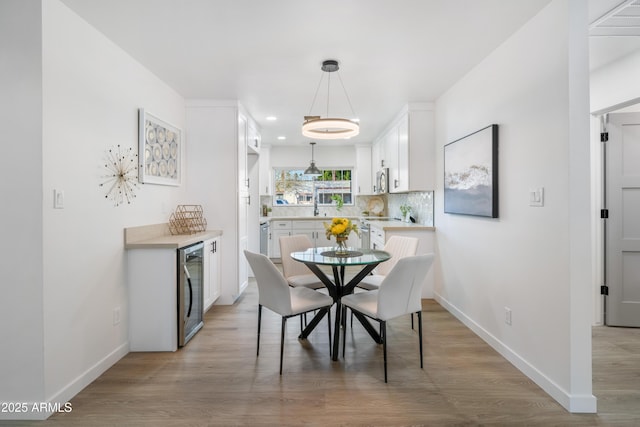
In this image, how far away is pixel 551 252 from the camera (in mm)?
2145

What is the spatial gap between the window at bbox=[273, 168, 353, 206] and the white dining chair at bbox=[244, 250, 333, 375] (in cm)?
499

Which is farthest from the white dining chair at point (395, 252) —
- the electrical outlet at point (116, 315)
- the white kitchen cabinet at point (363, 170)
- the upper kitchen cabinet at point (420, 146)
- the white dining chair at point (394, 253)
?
the white kitchen cabinet at point (363, 170)

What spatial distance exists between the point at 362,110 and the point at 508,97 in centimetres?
219

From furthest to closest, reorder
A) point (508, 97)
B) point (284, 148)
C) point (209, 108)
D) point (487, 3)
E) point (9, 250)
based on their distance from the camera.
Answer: point (284, 148) → point (209, 108) → point (508, 97) → point (487, 3) → point (9, 250)

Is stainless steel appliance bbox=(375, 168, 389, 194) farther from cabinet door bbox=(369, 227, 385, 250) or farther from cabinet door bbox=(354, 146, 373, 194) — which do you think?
cabinet door bbox=(369, 227, 385, 250)

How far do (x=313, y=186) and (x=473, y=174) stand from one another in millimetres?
4801

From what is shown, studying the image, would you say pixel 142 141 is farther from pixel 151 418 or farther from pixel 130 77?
pixel 151 418

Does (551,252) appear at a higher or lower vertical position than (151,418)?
Answer: higher

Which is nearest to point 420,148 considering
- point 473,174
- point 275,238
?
point 473,174

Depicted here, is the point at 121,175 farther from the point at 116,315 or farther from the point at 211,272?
the point at 211,272

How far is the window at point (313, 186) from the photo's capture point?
7.62 metres

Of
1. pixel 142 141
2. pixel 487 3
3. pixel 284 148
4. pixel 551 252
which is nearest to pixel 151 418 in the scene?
pixel 142 141

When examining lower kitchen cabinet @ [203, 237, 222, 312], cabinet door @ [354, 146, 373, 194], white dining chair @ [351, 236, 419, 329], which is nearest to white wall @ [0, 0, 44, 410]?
lower kitchen cabinet @ [203, 237, 222, 312]

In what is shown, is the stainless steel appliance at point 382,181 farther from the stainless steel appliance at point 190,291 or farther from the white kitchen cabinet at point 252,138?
the stainless steel appliance at point 190,291
